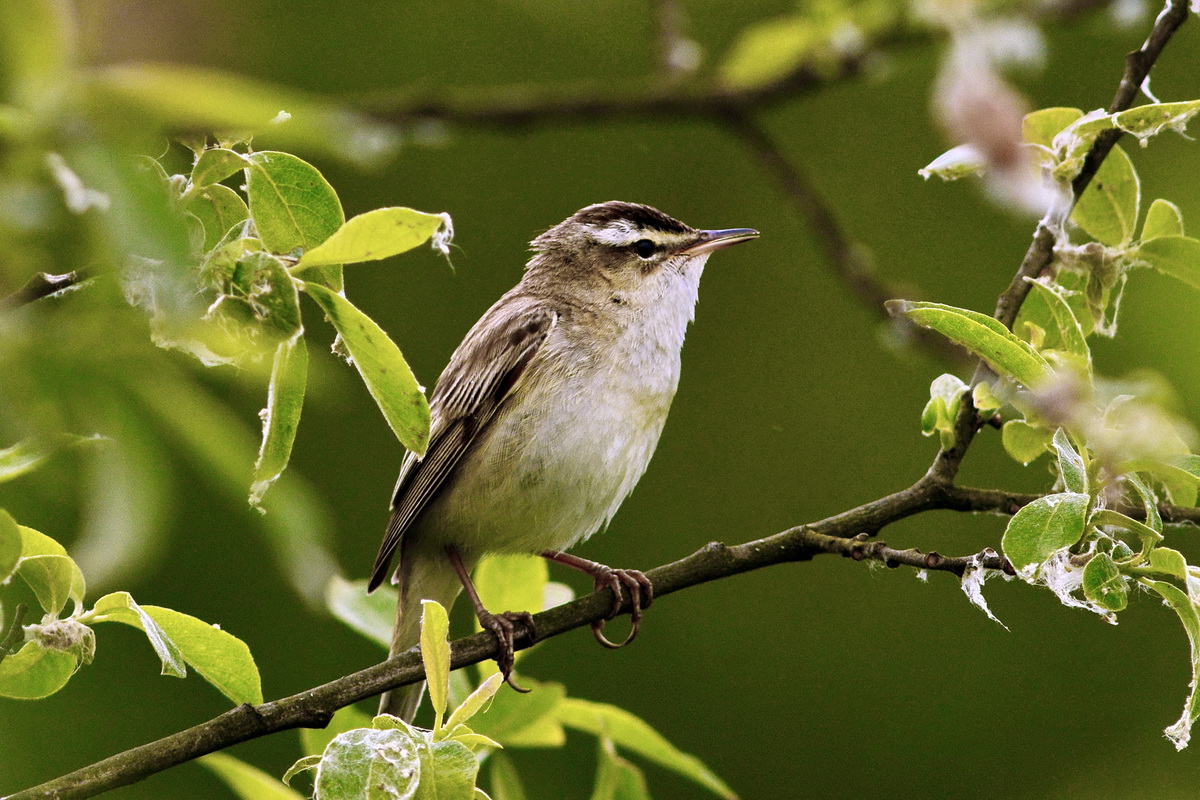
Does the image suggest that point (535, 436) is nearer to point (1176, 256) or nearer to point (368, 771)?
point (1176, 256)

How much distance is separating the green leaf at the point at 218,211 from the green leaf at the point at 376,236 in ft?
1.01

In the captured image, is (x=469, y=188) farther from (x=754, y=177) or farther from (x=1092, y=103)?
(x=1092, y=103)

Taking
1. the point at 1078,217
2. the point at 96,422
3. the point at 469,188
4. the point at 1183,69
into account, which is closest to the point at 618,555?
the point at 469,188

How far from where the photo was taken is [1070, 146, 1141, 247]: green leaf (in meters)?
2.19

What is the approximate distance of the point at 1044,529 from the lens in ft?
5.61

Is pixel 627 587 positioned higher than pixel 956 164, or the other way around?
pixel 956 164

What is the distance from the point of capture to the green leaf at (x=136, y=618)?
→ 1648mm

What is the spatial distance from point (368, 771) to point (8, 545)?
1.71 feet

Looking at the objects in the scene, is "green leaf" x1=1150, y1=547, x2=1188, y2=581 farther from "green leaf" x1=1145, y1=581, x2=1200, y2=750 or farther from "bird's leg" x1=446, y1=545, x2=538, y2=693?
"bird's leg" x1=446, y1=545, x2=538, y2=693

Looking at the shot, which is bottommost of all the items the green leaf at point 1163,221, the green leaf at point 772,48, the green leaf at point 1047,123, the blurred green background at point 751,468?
the blurred green background at point 751,468

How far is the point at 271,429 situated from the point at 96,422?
23.8 inches

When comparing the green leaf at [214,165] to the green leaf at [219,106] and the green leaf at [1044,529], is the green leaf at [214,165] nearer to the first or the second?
the green leaf at [219,106]

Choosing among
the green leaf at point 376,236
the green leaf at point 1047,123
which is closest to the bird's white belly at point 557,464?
the green leaf at point 1047,123

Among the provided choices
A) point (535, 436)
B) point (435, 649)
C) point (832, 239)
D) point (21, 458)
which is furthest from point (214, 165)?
point (832, 239)
